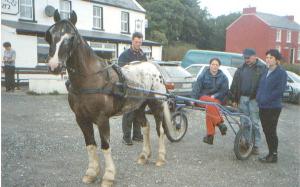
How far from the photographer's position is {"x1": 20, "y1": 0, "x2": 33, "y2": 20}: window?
21.0m

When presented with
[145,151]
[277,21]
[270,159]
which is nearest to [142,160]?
[145,151]

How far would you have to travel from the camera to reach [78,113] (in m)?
4.71

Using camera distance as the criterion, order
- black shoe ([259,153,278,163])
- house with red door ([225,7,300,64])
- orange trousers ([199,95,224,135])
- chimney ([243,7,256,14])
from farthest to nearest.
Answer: chimney ([243,7,256,14]) → house with red door ([225,7,300,64]) → black shoe ([259,153,278,163]) → orange trousers ([199,95,224,135])

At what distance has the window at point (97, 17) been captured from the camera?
26.4 metres

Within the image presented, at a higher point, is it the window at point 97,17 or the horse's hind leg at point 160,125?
the window at point 97,17

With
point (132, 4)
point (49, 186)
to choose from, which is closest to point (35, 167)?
point (49, 186)

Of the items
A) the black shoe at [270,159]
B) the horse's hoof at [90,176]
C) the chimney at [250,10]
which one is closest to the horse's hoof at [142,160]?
the horse's hoof at [90,176]

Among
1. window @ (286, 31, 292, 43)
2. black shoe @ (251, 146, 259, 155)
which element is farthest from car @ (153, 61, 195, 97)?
window @ (286, 31, 292, 43)

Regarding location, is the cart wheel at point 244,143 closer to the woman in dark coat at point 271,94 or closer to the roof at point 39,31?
the woman in dark coat at point 271,94

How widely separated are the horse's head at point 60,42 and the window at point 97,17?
22.8 metres

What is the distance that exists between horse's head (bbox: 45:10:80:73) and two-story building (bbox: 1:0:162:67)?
543 inches

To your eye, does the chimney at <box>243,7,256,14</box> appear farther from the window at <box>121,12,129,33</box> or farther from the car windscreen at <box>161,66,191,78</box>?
the car windscreen at <box>161,66,191,78</box>

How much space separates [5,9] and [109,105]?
2.29 meters

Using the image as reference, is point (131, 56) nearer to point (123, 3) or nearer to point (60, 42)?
point (60, 42)
